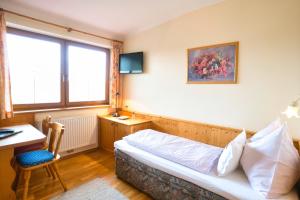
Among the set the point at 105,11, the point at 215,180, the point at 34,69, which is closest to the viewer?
the point at 215,180

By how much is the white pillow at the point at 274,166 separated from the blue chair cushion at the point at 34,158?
2125 mm

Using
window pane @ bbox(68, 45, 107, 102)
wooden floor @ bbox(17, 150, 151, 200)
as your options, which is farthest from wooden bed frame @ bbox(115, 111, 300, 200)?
window pane @ bbox(68, 45, 107, 102)

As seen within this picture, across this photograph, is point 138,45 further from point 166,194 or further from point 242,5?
point 166,194

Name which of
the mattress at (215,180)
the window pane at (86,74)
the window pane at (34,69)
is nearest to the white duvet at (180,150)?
the mattress at (215,180)

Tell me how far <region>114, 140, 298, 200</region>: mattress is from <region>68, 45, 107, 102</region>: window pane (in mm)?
2005

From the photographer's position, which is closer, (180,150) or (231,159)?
(231,159)

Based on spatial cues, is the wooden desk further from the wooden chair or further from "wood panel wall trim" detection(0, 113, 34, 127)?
"wood panel wall trim" detection(0, 113, 34, 127)

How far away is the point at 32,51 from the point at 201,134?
2.99m

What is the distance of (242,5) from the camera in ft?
6.95

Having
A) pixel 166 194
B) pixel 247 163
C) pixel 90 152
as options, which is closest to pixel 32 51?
pixel 90 152

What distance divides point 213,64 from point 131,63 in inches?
65.5

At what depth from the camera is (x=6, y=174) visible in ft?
5.85

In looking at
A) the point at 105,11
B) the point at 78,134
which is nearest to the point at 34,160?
the point at 78,134

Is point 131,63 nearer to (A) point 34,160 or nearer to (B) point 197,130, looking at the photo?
(B) point 197,130
